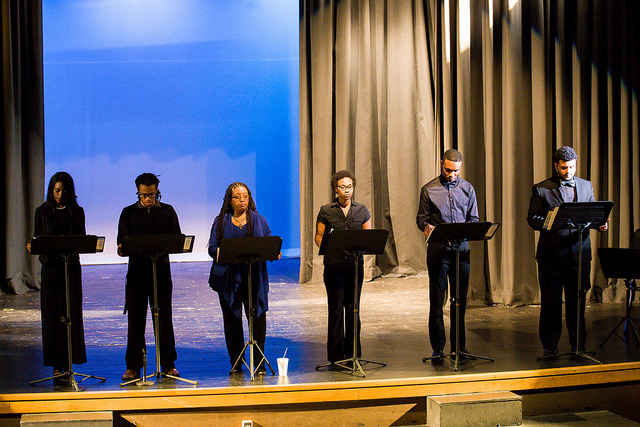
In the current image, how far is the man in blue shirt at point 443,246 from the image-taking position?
463 centimetres

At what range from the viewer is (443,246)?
462 cm

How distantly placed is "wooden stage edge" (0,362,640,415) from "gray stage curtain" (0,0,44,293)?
485 cm

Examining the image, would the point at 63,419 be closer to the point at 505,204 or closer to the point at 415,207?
the point at 505,204

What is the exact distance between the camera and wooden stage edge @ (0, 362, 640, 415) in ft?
13.0

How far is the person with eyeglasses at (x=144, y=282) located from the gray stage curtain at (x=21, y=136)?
4.66 m

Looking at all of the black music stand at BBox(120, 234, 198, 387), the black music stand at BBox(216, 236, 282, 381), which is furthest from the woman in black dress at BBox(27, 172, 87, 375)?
the black music stand at BBox(216, 236, 282, 381)

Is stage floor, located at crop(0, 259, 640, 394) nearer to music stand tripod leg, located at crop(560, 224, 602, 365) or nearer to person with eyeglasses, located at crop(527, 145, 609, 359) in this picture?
music stand tripod leg, located at crop(560, 224, 602, 365)

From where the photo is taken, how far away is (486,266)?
285 inches

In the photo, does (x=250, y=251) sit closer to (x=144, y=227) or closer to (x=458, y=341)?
(x=144, y=227)

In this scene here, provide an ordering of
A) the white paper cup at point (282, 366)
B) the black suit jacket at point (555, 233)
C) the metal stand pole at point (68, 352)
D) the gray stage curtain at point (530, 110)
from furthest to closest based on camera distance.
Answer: the gray stage curtain at point (530, 110), the black suit jacket at point (555, 233), the white paper cup at point (282, 366), the metal stand pole at point (68, 352)

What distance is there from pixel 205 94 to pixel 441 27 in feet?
12.9

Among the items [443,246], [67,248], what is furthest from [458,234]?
[67,248]

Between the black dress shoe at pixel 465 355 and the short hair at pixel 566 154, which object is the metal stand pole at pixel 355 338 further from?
the short hair at pixel 566 154

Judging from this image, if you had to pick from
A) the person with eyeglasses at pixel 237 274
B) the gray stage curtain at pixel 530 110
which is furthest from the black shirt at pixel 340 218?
the gray stage curtain at pixel 530 110
